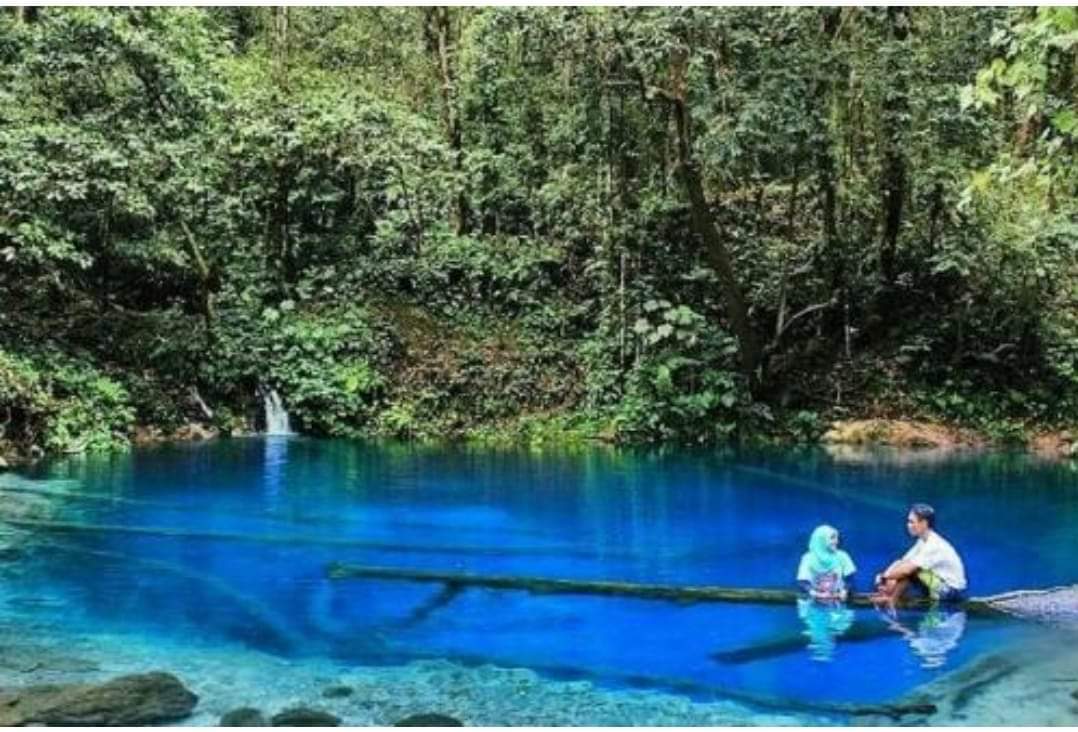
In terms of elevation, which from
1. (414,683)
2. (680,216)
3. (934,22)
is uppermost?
(934,22)

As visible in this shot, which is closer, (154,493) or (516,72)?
(154,493)

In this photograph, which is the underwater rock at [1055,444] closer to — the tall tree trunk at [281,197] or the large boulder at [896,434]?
the large boulder at [896,434]

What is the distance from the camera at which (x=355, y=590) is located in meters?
10.9

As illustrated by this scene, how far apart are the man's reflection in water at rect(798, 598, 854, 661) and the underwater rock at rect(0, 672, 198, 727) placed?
4.40 meters

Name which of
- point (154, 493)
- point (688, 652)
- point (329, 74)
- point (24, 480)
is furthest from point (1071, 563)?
point (329, 74)

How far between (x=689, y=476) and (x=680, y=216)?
840cm

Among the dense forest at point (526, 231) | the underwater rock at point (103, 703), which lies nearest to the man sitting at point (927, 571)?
the underwater rock at point (103, 703)

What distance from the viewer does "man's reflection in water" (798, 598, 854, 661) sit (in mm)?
8953

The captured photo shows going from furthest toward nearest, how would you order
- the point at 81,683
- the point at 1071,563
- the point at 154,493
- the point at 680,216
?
1. the point at 680,216
2. the point at 154,493
3. the point at 1071,563
4. the point at 81,683

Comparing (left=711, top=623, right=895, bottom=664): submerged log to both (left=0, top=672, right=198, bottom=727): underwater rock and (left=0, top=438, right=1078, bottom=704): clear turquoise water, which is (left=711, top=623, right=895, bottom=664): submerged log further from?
(left=0, top=672, right=198, bottom=727): underwater rock

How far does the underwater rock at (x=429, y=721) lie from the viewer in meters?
7.32

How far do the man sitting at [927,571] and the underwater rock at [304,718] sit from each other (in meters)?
4.77

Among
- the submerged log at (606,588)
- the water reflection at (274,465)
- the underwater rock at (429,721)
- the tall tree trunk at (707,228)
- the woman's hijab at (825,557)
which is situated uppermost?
the tall tree trunk at (707,228)

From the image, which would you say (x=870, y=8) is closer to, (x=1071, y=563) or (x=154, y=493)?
(x=1071, y=563)
